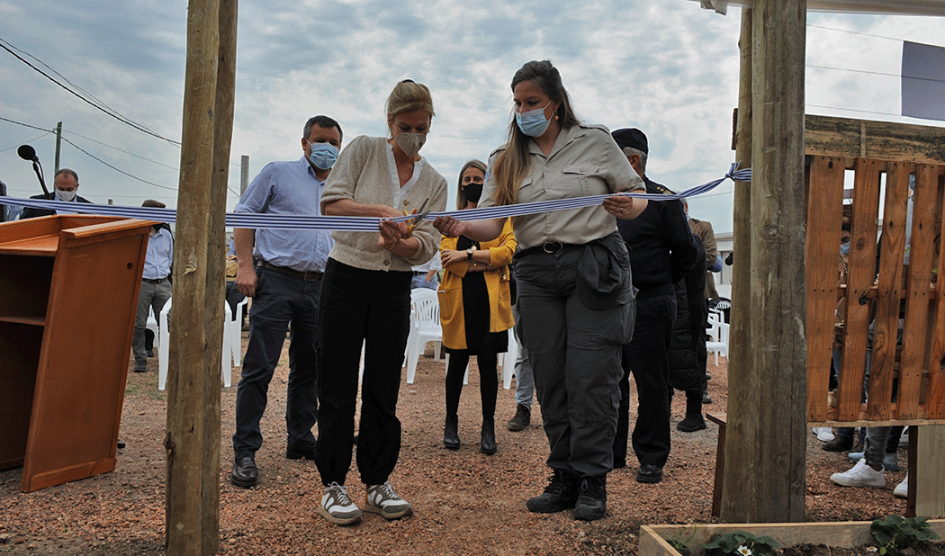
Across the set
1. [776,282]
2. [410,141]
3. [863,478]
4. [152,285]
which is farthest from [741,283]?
[152,285]

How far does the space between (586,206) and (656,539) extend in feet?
4.71

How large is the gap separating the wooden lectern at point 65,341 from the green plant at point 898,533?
3.73m

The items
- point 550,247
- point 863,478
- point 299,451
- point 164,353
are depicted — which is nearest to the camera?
point 550,247

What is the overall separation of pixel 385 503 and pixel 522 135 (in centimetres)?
189

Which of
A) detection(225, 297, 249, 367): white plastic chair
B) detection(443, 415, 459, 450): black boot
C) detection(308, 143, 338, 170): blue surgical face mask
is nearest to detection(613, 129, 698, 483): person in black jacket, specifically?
detection(443, 415, 459, 450): black boot

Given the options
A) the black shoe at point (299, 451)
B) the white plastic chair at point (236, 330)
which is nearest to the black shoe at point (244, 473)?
the black shoe at point (299, 451)

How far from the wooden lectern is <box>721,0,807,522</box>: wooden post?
10.4 ft

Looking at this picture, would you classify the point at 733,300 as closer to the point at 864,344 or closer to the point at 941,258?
the point at 864,344

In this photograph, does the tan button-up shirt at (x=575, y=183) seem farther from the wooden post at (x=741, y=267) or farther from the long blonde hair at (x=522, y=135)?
the wooden post at (x=741, y=267)

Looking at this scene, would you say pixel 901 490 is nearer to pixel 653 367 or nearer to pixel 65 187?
pixel 653 367

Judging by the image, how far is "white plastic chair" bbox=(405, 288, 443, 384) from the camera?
747 cm

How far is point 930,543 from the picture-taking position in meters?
2.68

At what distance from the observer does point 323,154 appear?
396cm

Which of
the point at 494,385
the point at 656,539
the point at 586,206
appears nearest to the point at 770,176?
the point at 586,206
